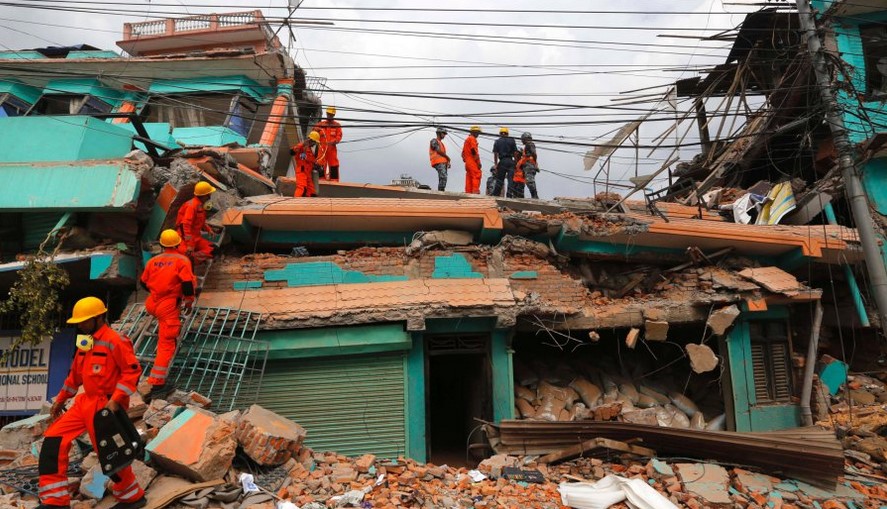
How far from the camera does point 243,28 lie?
590 inches

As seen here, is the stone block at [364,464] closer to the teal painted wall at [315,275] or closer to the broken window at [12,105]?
the teal painted wall at [315,275]

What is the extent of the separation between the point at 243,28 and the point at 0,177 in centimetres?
910

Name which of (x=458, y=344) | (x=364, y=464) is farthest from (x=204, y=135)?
(x=364, y=464)

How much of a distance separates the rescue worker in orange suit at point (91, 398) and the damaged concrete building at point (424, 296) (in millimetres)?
1892

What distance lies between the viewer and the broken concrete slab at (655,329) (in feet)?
25.3

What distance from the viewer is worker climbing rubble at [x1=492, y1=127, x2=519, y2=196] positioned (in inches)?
443

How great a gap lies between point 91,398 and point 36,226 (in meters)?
5.43

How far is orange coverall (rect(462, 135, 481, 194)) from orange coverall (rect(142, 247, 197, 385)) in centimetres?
681

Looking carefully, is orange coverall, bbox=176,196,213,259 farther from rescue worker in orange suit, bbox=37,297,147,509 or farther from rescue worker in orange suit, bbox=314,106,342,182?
rescue worker in orange suit, bbox=314,106,342,182

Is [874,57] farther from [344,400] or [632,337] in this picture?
[344,400]

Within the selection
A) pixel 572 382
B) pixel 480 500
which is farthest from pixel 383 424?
pixel 572 382

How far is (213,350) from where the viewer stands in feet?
21.2

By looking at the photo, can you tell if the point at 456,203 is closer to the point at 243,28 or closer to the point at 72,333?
the point at 72,333

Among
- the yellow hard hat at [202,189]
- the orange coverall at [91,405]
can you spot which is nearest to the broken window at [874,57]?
the yellow hard hat at [202,189]
